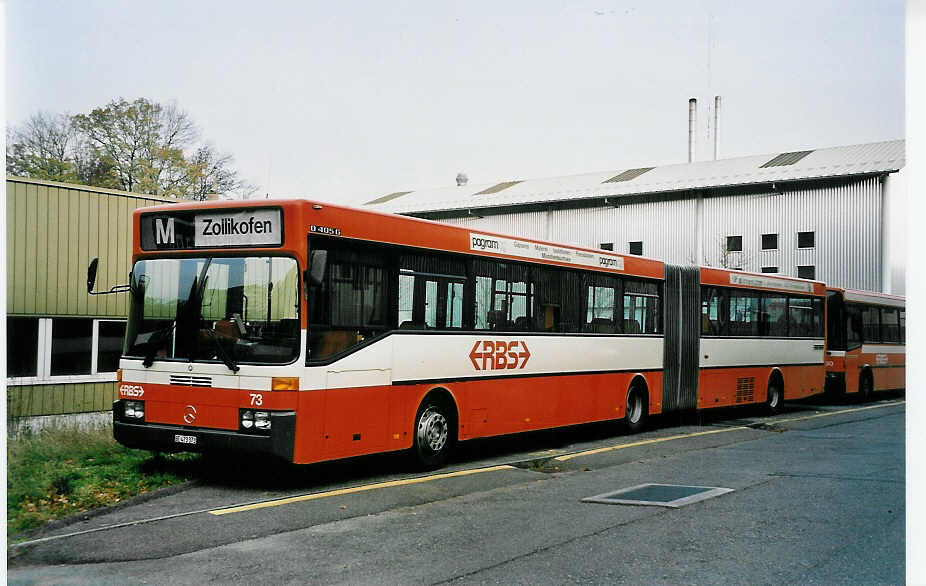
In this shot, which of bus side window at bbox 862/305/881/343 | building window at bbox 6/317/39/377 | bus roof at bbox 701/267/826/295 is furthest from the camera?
bus side window at bbox 862/305/881/343

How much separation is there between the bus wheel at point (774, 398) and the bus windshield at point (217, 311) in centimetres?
1457

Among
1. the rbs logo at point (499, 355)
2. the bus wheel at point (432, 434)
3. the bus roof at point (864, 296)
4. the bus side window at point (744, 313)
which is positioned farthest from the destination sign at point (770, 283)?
the bus wheel at point (432, 434)

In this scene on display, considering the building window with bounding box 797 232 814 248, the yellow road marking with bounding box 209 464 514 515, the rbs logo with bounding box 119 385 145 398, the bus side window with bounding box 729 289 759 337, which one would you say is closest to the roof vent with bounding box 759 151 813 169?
the building window with bounding box 797 232 814 248

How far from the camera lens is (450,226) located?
474 inches

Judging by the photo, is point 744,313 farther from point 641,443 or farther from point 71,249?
point 71,249

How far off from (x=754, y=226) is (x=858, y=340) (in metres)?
7.76

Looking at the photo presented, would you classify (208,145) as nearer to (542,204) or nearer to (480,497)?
(480,497)

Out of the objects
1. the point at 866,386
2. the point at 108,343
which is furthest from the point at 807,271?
the point at 108,343

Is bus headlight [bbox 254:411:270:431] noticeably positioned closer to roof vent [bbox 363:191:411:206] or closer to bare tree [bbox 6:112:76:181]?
bare tree [bbox 6:112:76:181]

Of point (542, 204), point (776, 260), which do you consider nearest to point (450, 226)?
point (776, 260)

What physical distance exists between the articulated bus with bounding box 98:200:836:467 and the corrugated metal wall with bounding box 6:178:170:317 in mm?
6392

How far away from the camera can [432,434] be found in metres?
11.6

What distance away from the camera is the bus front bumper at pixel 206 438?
936 cm

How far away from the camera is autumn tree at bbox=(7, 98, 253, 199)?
39.5 ft
